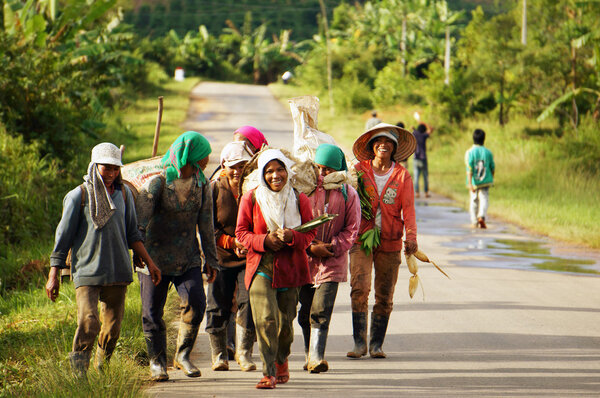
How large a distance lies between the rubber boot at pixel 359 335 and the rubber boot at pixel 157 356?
5.56 feet

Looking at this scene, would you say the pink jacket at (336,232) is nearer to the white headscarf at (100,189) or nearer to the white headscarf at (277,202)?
the white headscarf at (277,202)

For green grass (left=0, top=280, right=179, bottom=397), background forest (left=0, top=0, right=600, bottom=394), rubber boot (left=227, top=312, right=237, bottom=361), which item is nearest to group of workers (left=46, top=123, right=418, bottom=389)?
green grass (left=0, top=280, right=179, bottom=397)

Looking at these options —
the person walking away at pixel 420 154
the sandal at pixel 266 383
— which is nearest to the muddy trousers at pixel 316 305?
the sandal at pixel 266 383

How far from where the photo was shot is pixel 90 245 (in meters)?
6.09

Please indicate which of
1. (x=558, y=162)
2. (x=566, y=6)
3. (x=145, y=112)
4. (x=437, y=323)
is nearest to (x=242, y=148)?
(x=437, y=323)

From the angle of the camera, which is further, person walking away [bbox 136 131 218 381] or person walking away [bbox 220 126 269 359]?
person walking away [bbox 220 126 269 359]

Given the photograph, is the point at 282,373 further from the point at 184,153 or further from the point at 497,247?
the point at 497,247

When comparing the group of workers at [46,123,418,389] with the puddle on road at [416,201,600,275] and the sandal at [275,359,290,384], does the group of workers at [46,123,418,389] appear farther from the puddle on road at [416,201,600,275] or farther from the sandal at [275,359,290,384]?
the puddle on road at [416,201,600,275]

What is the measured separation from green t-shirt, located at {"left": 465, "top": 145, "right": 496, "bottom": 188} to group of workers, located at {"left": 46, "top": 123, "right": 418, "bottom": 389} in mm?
8172

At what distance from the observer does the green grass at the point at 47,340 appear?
5.83 metres

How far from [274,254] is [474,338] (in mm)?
2696

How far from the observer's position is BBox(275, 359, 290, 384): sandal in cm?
643

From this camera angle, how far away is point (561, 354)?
757cm

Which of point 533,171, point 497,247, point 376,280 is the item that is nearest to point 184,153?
point 376,280
